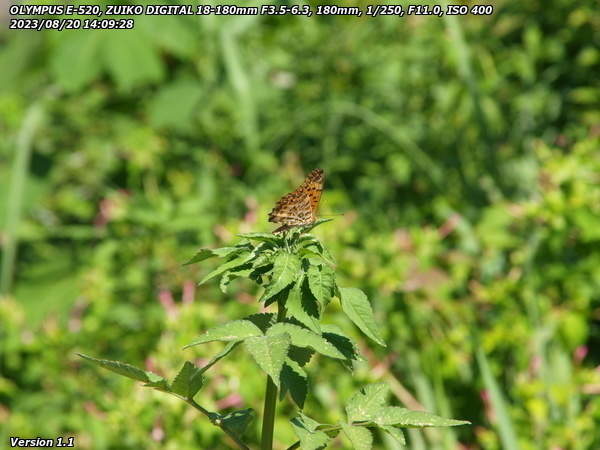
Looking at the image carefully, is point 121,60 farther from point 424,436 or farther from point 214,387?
point 424,436

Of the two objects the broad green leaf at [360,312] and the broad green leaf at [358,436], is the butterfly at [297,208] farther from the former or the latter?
the broad green leaf at [358,436]

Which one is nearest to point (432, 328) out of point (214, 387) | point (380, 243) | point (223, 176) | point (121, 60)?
point (380, 243)

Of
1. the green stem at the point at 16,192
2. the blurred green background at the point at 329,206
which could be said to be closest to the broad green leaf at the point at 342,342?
the blurred green background at the point at 329,206

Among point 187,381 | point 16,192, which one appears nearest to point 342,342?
point 187,381

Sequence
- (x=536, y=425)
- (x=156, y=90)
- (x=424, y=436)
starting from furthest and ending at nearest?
(x=156, y=90), (x=424, y=436), (x=536, y=425)

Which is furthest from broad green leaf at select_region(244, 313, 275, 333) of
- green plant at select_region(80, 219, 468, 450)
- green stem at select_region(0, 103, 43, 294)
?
green stem at select_region(0, 103, 43, 294)

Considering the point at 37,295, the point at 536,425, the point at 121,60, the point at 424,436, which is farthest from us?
the point at 121,60

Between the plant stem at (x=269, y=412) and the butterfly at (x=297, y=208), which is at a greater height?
the butterfly at (x=297, y=208)
